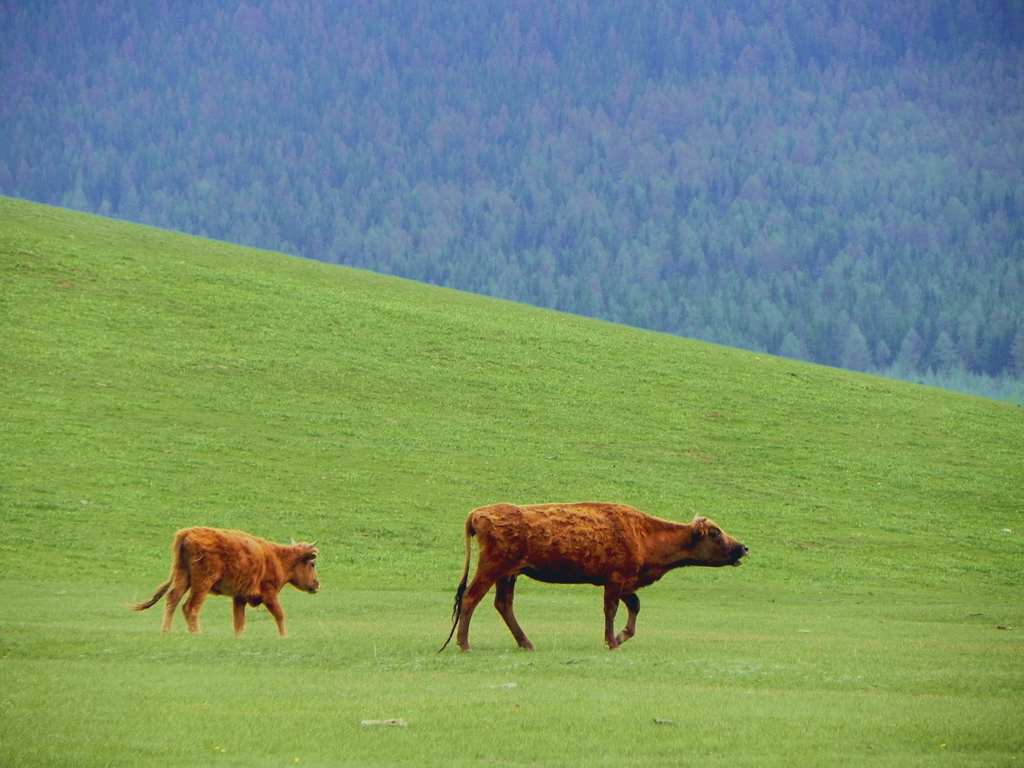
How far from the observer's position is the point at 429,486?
4150cm

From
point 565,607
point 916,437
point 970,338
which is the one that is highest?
point 970,338

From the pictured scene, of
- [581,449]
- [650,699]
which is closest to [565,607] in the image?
[650,699]

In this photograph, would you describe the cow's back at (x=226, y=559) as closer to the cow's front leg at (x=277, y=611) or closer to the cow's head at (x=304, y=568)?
the cow's front leg at (x=277, y=611)

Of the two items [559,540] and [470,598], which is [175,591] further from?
[559,540]

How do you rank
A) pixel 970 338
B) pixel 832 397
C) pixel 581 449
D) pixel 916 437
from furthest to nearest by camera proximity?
pixel 970 338, pixel 832 397, pixel 916 437, pixel 581 449

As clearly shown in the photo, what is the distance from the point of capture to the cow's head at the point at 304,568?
73.8 ft

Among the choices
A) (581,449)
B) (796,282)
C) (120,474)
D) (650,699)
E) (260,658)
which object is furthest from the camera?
(796,282)

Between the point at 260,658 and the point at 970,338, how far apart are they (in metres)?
157

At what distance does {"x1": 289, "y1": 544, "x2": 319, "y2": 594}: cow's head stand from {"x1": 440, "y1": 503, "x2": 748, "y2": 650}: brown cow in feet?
12.8

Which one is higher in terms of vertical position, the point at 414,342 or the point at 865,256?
the point at 865,256

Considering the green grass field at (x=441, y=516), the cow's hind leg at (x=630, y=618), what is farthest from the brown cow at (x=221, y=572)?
the cow's hind leg at (x=630, y=618)

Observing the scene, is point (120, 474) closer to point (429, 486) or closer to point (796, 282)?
point (429, 486)

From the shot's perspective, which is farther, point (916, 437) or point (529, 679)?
point (916, 437)

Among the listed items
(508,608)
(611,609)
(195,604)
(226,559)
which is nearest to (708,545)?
(611,609)
